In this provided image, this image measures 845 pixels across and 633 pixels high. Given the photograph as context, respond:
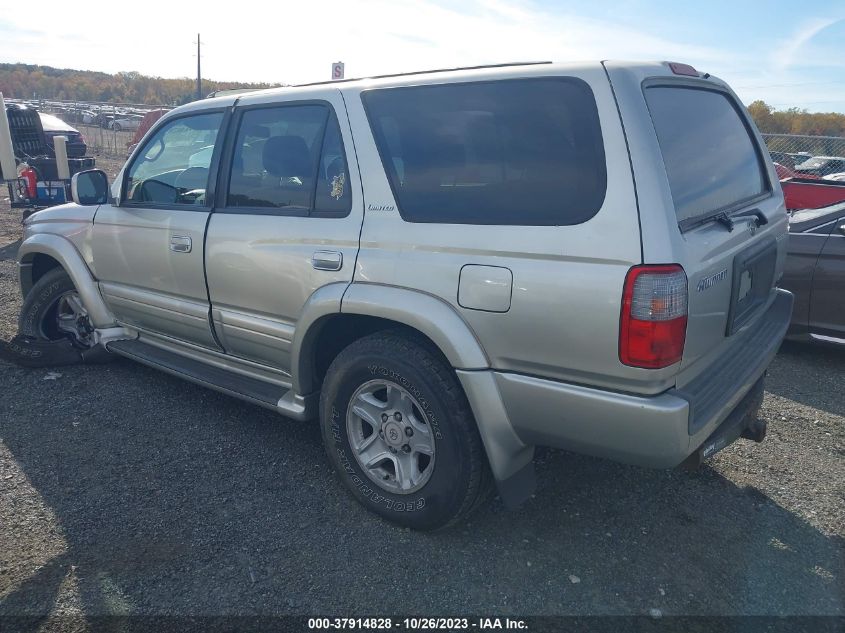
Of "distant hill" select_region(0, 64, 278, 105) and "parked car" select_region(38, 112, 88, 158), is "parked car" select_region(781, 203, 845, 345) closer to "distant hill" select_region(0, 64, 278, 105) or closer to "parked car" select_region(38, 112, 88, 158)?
"parked car" select_region(38, 112, 88, 158)

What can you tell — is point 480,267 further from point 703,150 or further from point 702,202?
point 703,150

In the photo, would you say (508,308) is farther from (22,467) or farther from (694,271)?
(22,467)

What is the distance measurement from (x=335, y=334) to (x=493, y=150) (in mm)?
1256

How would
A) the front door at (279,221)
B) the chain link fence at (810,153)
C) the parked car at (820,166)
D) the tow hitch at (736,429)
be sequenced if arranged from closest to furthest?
1. the tow hitch at (736,429)
2. the front door at (279,221)
3. the parked car at (820,166)
4. the chain link fence at (810,153)

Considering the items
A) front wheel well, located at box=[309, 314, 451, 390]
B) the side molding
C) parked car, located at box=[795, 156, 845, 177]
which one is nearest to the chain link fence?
parked car, located at box=[795, 156, 845, 177]

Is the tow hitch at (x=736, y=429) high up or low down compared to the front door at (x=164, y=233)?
down

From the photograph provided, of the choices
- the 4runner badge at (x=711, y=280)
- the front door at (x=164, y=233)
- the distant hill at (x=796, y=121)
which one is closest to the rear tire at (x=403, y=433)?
the 4runner badge at (x=711, y=280)

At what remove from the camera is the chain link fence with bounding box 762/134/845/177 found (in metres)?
12.5

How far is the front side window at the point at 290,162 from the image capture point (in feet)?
10.3

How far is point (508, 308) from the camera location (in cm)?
250

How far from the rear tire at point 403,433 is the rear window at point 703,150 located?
1186 mm

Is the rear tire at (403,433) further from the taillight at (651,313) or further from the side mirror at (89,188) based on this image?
the side mirror at (89,188)

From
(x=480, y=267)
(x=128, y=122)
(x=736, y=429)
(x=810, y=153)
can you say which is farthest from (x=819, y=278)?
(x=128, y=122)

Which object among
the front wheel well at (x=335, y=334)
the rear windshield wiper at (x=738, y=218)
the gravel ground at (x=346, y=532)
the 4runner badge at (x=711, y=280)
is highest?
the rear windshield wiper at (x=738, y=218)
